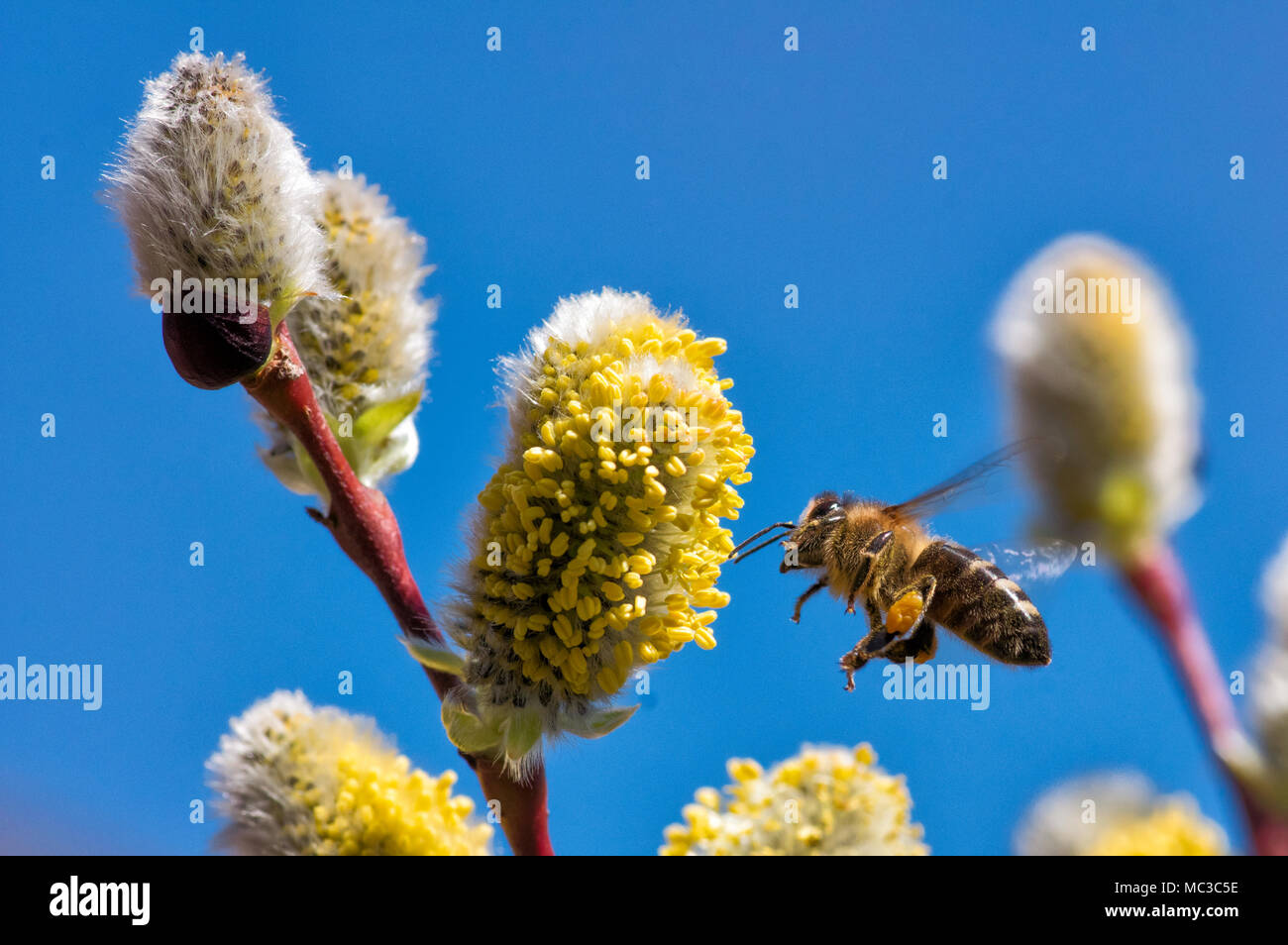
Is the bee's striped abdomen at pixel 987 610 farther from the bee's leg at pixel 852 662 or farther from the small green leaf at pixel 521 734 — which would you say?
the small green leaf at pixel 521 734

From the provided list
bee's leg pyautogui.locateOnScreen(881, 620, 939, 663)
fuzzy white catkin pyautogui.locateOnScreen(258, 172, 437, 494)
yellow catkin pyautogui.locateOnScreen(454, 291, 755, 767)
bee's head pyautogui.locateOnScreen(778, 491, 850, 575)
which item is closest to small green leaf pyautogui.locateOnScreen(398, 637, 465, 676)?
yellow catkin pyautogui.locateOnScreen(454, 291, 755, 767)

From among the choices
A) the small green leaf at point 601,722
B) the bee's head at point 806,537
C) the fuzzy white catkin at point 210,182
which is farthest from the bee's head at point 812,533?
the fuzzy white catkin at point 210,182

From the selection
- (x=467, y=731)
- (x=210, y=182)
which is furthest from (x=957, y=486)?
(x=210, y=182)

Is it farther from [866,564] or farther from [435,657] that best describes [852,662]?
[435,657]

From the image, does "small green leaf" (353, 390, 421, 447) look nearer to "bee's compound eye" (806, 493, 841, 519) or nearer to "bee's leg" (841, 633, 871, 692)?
"bee's compound eye" (806, 493, 841, 519)

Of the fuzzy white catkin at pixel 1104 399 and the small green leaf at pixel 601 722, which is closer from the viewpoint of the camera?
the small green leaf at pixel 601 722
